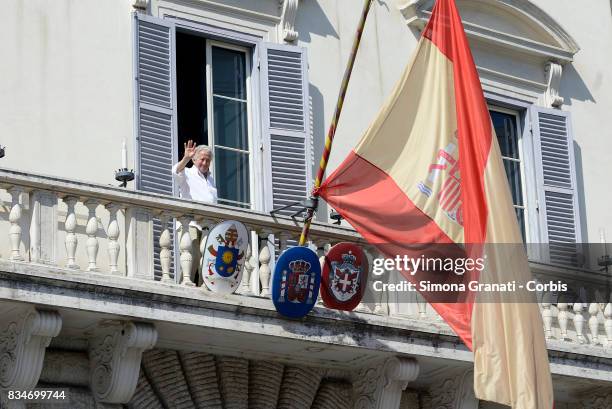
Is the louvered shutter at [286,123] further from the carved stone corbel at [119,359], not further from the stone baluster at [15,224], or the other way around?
the stone baluster at [15,224]

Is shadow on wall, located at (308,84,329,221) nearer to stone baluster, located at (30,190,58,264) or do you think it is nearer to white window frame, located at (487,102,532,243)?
white window frame, located at (487,102,532,243)

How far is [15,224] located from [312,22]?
13.5 ft

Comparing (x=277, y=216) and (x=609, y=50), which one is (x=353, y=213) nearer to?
(x=277, y=216)

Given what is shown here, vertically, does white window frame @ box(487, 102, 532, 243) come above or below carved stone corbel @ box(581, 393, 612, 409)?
above

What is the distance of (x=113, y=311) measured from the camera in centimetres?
1180

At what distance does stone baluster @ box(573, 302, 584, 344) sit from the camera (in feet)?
46.3

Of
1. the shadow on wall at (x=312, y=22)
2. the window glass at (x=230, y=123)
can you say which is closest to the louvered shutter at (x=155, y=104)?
the window glass at (x=230, y=123)

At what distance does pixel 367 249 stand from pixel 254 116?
1.77m

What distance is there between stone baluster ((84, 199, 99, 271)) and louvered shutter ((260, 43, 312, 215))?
6.91 ft

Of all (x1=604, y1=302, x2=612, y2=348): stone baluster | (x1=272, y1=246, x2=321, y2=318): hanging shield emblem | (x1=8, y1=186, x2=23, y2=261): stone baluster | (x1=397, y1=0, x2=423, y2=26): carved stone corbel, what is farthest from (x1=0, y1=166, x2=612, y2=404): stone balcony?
(x1=397, y1=0, x2=423, y2=26): carved stone corbel

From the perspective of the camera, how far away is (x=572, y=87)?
1645 cm

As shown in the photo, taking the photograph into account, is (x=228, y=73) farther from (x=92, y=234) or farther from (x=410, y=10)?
(x=92, y=234)

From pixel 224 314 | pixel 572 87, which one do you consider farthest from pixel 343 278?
pixel 572 87

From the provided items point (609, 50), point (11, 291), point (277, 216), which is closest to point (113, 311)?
point (11, 291)
